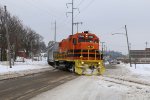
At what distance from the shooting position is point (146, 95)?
613 inches

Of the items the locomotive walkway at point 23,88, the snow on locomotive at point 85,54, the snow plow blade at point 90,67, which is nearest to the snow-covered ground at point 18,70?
the locomotive walkway at point 23,88

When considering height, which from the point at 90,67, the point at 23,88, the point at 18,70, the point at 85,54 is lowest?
the point at 23,88

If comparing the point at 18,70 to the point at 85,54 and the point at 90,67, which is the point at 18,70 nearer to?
the point at 85,54

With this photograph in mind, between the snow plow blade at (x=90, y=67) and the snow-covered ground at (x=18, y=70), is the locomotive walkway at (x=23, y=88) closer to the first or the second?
the snow-covered ground at (x=18, y=70)

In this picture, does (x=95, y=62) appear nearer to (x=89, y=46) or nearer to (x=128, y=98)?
(x=89, y=46)

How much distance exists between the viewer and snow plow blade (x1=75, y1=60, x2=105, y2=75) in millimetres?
34281

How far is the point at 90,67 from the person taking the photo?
34.6m

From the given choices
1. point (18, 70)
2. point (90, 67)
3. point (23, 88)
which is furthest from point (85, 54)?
point (18, 70)

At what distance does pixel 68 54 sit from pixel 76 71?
4.28m

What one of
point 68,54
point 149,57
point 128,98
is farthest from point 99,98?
point 149,57

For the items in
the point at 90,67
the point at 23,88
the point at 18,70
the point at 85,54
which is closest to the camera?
the point at 23,88

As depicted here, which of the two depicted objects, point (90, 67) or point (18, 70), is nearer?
point (90, 67)

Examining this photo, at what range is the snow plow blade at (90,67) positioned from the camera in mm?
34281

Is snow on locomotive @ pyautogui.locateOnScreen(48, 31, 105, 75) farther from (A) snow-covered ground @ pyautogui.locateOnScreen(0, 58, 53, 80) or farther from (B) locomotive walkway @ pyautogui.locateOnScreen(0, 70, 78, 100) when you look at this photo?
(B) locomotive walkway @ pyautogui.locateOnScreen(0, 70, 78, 100)
